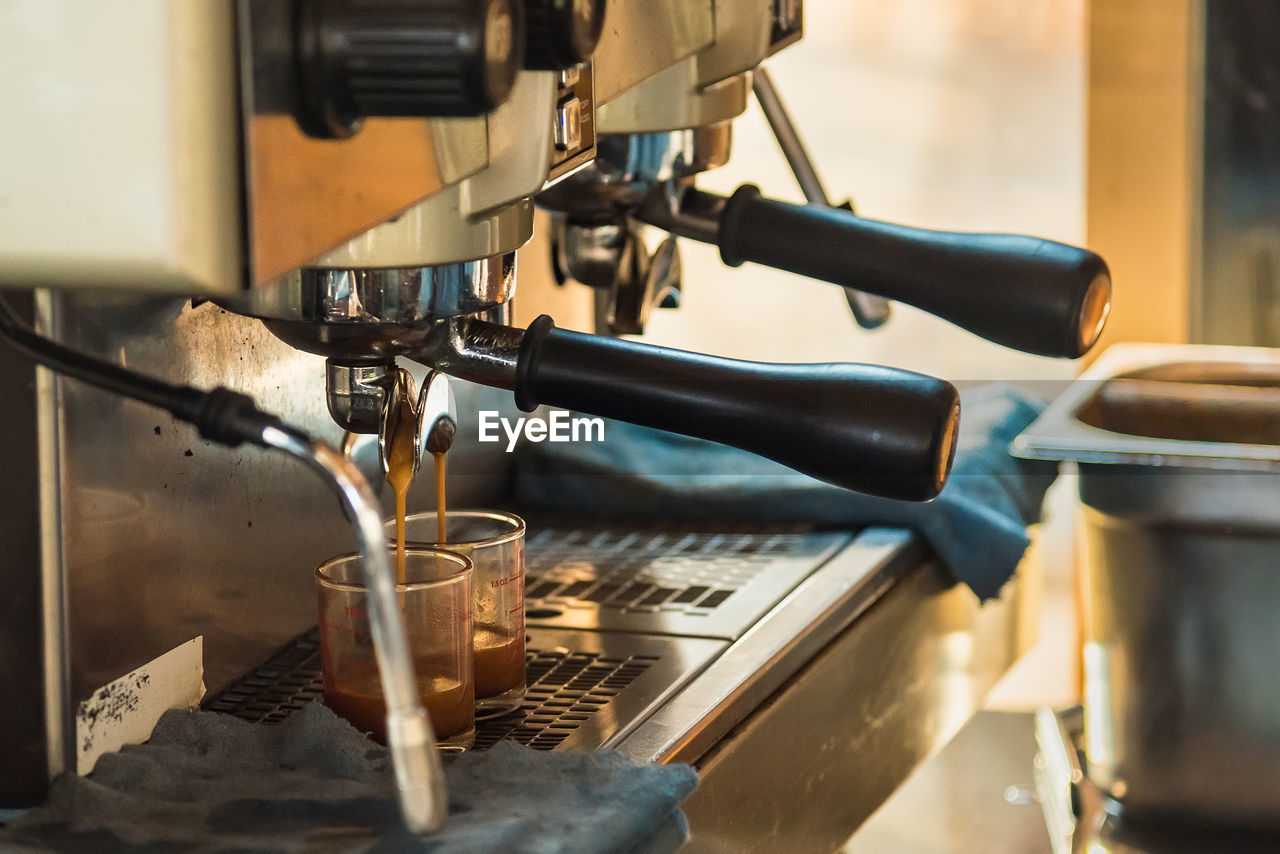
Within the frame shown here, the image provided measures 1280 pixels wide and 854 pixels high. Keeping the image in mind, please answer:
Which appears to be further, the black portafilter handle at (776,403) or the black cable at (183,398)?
the black portafilter handle at (776,403)

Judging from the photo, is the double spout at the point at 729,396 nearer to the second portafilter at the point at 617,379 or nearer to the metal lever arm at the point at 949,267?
the second portafilter at the point at 617,379

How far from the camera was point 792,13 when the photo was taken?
2.83 ft

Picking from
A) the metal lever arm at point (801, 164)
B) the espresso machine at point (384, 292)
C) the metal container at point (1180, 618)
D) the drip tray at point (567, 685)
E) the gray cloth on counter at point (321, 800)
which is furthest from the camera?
the metal container at point (1180, 618)

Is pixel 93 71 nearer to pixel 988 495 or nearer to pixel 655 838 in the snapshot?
pixel 655 838

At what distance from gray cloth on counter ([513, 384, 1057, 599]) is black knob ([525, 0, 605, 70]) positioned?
52cm

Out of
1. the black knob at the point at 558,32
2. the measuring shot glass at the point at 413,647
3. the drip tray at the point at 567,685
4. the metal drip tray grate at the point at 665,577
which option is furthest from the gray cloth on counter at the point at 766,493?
the black knob at the point at 558,32

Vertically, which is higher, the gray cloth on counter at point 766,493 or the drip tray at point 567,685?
the gray cloth on counter at point 766,493

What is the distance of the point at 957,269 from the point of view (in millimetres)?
675

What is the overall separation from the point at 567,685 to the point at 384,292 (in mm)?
259

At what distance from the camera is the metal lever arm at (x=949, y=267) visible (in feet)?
2.13

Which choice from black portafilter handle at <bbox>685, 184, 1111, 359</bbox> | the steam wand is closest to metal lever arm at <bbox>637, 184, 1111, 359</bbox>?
black portafilter handle at <bbox>685, 184, 1111, 359</bbox>

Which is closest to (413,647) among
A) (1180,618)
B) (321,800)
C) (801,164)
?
(321,800)

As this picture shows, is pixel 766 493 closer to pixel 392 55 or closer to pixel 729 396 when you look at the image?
pixel 729 396

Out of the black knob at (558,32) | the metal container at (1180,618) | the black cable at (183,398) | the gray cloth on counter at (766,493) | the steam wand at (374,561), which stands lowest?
the metal container at (1180,618)
